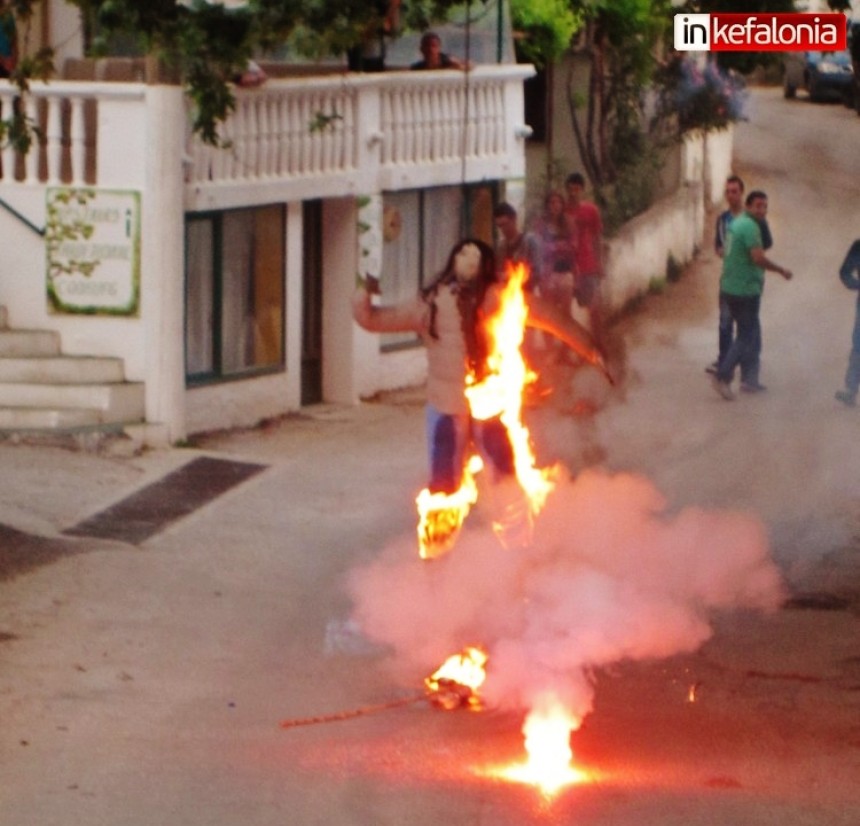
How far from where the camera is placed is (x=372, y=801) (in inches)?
298

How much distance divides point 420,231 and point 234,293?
138 inches

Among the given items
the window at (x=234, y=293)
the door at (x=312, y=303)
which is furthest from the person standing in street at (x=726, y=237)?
the window at (x=234, y=293)

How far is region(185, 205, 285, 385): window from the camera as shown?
55.5ft

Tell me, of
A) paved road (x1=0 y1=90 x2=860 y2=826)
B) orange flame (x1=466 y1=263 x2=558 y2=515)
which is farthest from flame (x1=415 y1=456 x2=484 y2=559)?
orange flame (x1=466 y1=263 x2=558 y2=515)

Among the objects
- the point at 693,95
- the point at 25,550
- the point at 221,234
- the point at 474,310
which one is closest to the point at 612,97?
the point at 693,95

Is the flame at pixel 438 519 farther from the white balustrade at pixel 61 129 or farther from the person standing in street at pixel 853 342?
the person standing in street at pixel 853 342

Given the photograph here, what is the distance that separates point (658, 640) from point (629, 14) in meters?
17.4

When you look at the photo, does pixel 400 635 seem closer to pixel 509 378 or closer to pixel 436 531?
pixel 436 531

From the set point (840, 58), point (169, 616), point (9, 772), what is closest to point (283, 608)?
point (169, 616)

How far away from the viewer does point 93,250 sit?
52.6 ft

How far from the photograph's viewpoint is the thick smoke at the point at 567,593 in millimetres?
9516

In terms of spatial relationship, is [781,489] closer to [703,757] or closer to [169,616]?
[169,616]

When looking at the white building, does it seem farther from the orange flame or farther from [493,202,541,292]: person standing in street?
the orange flame

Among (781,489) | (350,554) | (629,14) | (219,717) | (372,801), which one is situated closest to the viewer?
(372,801)
